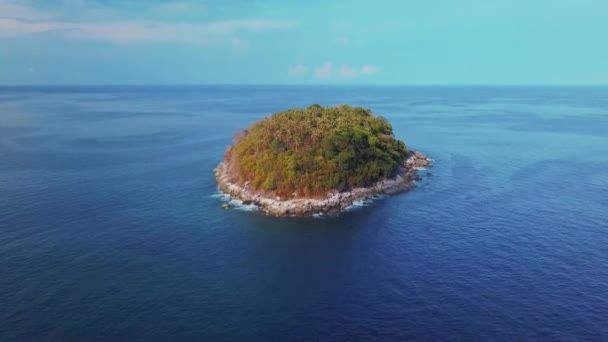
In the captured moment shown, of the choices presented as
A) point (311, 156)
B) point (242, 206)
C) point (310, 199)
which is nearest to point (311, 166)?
point (311, 156)

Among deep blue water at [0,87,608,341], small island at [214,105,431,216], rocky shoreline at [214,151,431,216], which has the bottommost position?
deep blue water at [0,87,608,341]

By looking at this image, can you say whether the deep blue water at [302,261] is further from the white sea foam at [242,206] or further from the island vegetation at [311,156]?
Answer: the island vegetation at [311,156]

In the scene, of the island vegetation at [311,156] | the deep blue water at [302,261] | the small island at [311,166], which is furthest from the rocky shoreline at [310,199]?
the deep blue water at [302,261]

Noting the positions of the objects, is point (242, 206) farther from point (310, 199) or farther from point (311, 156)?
point (311, 156)

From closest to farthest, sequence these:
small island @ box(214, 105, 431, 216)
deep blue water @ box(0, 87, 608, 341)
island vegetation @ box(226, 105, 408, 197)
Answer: deep blue water @ box(0, 87, 608, 341) < small island @ box(214, 105, 431, 216) < island vegetation @ box(226, 105, 408, 197)

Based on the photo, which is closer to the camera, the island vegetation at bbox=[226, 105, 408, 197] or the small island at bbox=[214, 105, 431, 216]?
the small island at bbox=[214, 105, 431, 216]

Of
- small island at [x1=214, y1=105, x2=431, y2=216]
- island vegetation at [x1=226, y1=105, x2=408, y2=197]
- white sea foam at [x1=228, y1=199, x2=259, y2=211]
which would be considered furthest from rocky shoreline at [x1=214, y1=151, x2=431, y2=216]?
island vegetation at [x1=226, y1=105, x2=408, y2=197]

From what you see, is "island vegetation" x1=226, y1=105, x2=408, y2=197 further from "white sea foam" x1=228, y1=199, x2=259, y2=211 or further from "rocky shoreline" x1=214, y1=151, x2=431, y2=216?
"white sea foam" x1=228, y1=199, x2=259, y2=211

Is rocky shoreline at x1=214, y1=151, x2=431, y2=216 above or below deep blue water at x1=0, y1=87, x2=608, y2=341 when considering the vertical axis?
above

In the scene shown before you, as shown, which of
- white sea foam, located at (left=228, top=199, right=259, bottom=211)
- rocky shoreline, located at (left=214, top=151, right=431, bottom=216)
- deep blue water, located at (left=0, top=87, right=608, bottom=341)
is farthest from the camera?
white sea foam, located at (left=228, top=199, right=259, bottom=211)
